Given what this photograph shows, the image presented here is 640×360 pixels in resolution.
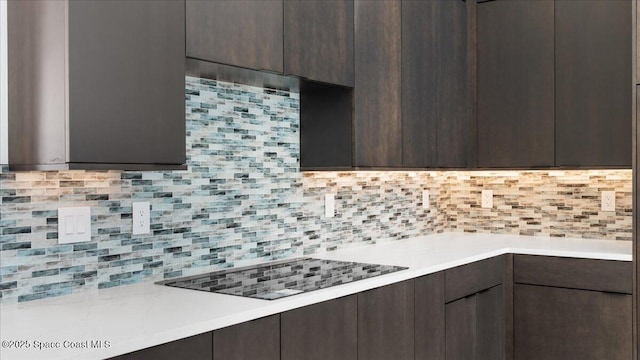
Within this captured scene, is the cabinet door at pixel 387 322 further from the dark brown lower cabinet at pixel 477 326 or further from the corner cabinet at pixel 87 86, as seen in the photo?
the corner cabinet at pixel 87 86

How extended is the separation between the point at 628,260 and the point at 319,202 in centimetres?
147

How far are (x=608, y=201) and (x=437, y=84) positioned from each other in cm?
118

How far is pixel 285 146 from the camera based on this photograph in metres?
2.96

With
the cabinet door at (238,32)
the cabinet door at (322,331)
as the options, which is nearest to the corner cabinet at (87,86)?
the cabinet door at (238,32)

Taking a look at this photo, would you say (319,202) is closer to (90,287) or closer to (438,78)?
(438,78)

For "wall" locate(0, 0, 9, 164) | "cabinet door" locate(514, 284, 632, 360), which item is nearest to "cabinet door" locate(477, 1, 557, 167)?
"cabinet door" locate(514, 284, 632, 360)

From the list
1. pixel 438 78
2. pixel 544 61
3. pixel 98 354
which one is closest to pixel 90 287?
pixel 98 354

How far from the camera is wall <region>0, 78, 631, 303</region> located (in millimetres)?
2016

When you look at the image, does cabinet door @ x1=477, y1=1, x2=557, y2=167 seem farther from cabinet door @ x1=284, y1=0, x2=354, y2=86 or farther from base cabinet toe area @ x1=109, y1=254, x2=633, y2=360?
cabinet door @ x1=284, y1=0, x2=354, y2=86

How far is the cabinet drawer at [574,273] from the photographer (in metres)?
3.07

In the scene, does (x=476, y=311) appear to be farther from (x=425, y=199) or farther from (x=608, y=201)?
(x=608, y=201)

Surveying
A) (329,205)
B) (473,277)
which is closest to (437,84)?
(329,205)

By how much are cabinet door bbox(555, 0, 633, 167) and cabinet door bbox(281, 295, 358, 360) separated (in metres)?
1.84

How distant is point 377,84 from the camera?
3.04 meters
